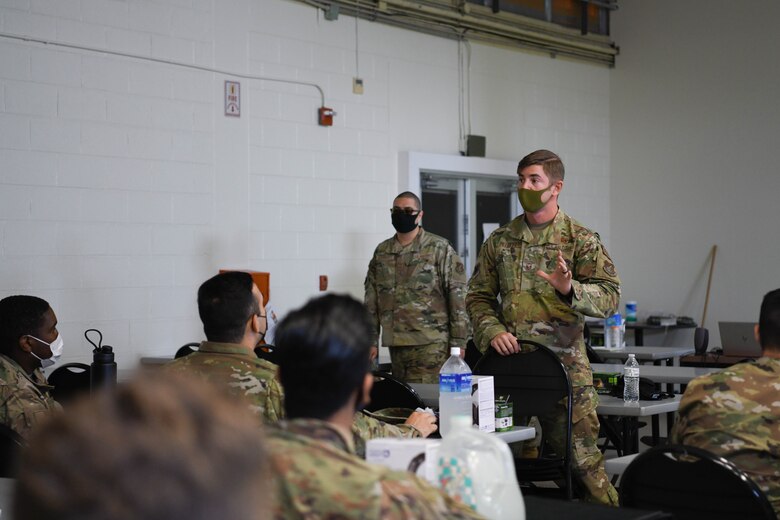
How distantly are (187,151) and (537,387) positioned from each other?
11.1ft

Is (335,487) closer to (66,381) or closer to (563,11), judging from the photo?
(66,381)

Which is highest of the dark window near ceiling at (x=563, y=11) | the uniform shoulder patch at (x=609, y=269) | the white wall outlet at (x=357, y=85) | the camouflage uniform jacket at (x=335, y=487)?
the dark window near ceiling at (x=563, y=11)

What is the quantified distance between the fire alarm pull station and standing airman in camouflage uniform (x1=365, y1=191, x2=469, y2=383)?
130cm

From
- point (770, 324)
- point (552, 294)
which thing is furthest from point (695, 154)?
point (770, 324)

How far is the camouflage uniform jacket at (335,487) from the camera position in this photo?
4.49 ft

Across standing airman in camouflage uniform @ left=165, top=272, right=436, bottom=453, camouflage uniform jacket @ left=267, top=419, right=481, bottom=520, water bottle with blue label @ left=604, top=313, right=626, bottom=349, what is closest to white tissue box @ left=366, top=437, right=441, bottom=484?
camouflage uniform jacket @ left=267, top=419, right=481, bottom=520

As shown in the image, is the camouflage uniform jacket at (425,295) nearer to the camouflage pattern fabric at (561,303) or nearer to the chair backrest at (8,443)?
the camouflage pattern fabric at (561,303)

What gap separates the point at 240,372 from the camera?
9.36ft

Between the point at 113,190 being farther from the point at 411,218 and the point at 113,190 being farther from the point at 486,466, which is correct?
the point at 486,466

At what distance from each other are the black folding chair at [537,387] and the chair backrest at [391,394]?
48 centimetres

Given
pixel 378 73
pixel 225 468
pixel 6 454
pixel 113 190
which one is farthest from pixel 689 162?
pixel 225 468

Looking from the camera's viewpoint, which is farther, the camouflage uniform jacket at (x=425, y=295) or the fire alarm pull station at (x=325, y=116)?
the fire alarm pull station at (x=325, y=116)

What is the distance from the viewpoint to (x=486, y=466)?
5.79 feet

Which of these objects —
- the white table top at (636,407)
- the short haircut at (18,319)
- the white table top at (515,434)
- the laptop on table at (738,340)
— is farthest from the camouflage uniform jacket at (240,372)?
the laptop on table at (738,340)
